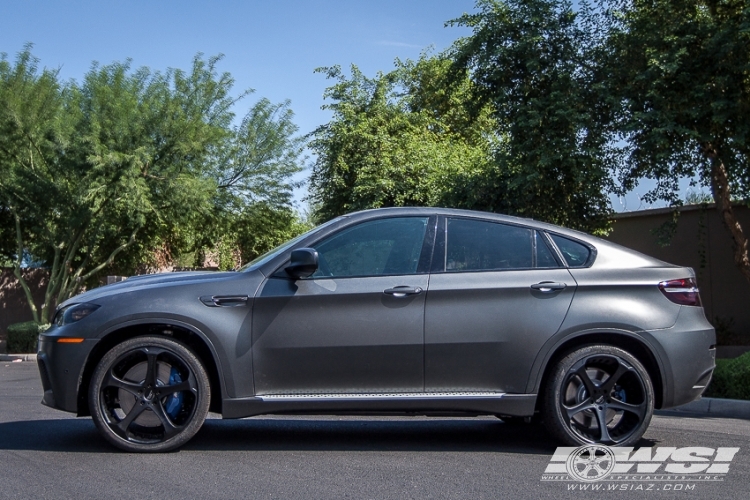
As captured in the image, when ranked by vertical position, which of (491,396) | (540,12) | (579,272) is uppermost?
(540,12)

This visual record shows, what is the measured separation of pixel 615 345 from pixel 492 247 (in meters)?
1.10

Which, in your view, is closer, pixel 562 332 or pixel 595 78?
pixel 562 332

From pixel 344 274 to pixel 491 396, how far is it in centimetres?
131

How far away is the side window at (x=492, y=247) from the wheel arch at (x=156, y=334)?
178cm

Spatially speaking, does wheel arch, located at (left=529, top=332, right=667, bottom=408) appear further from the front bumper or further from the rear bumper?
the front bumper

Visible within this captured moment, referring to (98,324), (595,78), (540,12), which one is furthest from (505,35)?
(98,324)

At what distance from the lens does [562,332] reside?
232 inches

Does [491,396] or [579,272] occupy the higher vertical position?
[579,272]

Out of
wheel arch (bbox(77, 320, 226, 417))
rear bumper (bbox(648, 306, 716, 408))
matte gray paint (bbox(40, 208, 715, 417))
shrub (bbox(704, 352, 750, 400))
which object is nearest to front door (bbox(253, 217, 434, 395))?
matte gray paint (bbox(40, 208, 715, 417))

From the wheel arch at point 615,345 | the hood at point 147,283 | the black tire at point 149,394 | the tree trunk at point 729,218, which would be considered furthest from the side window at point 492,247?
the tree trunk at point 729,218

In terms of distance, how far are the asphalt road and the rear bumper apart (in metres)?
0.54

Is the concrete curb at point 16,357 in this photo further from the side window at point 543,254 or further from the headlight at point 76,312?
the side window at point 543,254

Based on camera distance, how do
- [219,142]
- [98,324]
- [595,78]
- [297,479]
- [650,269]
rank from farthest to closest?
[219,142] < [595,78] < [650,269] < [98,324] < [297,479]

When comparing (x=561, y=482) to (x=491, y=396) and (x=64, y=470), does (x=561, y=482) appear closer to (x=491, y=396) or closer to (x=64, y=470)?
(x=491, y=396)
